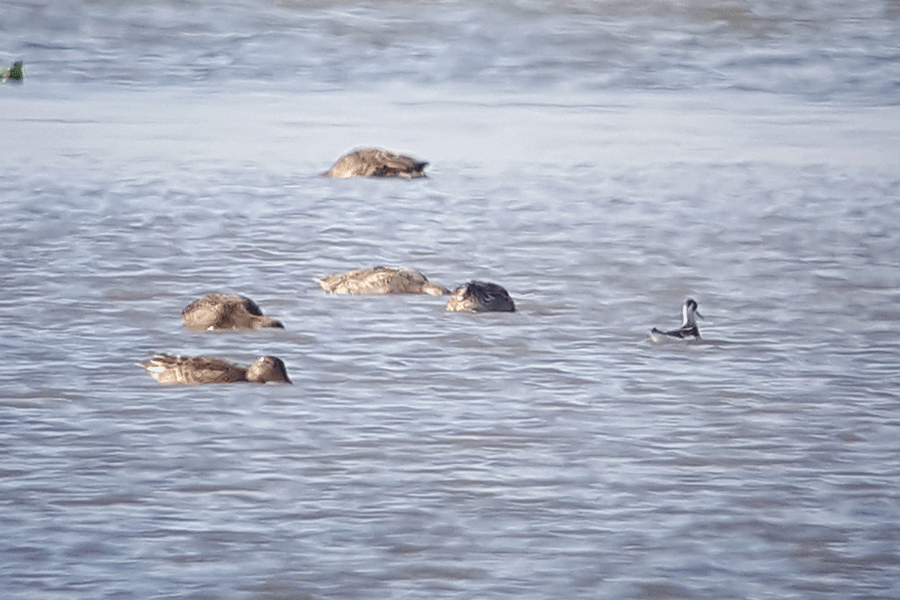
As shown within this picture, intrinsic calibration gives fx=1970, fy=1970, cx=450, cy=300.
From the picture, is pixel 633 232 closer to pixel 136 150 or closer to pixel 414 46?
pixel 136 150

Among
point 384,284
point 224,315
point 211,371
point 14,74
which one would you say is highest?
point 14,74

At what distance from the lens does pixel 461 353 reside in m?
14.2

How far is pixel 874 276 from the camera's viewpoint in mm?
18094

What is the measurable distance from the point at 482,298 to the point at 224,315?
2103 mm

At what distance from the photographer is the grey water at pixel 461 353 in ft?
30.1

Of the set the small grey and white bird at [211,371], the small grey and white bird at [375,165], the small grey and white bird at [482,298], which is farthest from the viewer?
the small grey and white bird at [375,165]

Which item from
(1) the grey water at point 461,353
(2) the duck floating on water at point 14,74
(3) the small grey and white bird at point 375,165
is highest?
(2) the duck floating on water at point 14,74

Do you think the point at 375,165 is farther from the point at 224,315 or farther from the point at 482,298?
the point at 224,315

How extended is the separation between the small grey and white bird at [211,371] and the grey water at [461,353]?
0.51 feet

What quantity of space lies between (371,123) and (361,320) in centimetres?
1706

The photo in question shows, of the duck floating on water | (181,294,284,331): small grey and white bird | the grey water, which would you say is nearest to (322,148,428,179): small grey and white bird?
the grey water

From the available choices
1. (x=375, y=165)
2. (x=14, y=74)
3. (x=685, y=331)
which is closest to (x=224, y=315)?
(x=685, y=331)

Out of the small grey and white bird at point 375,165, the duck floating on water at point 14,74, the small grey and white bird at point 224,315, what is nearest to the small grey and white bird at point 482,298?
the small grey and white bird at point 224,315

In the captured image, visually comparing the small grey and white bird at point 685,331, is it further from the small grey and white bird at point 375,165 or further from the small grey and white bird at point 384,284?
the small grey and white bird at point 375,165
